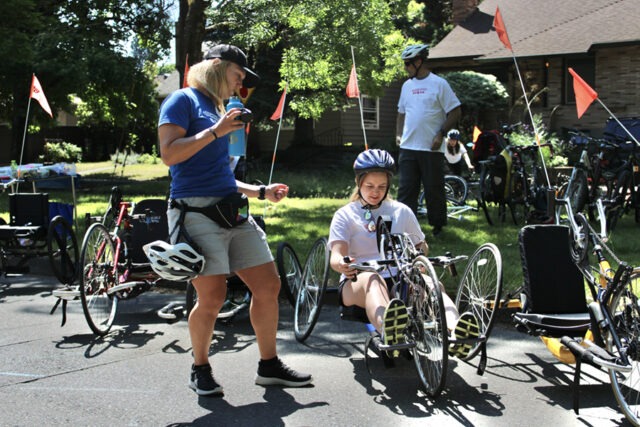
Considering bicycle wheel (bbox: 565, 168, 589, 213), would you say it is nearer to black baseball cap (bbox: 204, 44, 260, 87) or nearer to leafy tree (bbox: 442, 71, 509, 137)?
black baseball cap (bbox: 204, 44, 260, 87)

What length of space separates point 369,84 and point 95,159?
23.6 m

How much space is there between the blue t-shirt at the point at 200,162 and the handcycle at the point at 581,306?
205 centimetres

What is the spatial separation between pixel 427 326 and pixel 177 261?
1.48m

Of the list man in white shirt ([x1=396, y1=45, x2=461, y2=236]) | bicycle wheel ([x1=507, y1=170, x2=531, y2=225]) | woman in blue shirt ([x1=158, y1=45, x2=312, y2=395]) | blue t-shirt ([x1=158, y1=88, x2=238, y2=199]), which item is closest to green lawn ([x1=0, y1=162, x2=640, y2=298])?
bicycle wheel ([x1=507, y1=170, x2=531, y2=225])

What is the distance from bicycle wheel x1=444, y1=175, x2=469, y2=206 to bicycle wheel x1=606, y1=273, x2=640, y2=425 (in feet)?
27.7

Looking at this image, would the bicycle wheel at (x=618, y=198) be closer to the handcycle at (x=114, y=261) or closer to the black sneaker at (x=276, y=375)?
the handcycle at (x=114, y=261)

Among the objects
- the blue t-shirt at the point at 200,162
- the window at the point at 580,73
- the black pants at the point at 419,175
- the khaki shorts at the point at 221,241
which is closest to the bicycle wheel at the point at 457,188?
the black pants at the point at 419,175

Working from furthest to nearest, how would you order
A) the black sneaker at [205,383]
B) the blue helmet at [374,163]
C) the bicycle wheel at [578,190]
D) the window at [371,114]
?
the window at [371,114]
the bicycle wheel at [578,190]
the blue helmet at [374,163]
the black sneaker at [205,383]

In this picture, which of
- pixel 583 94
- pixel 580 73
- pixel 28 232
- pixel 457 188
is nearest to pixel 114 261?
pixel 28 232

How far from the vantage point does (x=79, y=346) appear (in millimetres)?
5785

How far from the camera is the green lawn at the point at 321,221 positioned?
8.34 metres

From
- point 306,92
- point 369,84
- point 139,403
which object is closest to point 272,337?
point 139,403

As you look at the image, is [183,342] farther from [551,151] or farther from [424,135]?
[551,151]

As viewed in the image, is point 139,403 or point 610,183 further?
point 610,183
